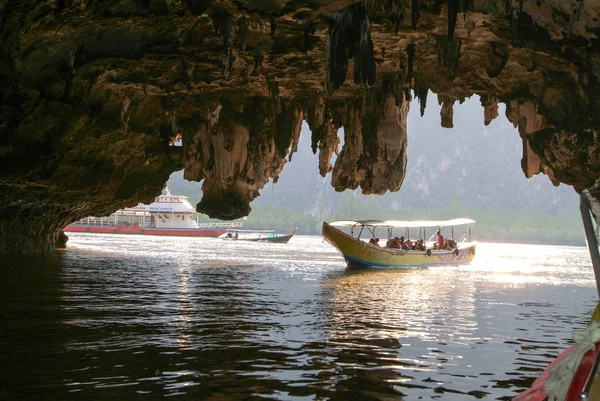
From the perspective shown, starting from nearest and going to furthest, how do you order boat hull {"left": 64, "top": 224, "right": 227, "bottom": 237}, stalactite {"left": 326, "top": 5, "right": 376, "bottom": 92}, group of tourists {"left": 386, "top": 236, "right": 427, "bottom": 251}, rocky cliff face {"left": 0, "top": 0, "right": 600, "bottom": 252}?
stalactite {"left": 326, "top": 5, "right": 376, "bottom": 92} → rocky cliff face {"left": 0, "top": 0, "right": 600, "bottom": 252} → group of tourists {"left": 386, "top": 236, "right": 427, "bottom": 251} → boat hull {"left": 64, "top": 224, "right": 227, "bottom": 237}

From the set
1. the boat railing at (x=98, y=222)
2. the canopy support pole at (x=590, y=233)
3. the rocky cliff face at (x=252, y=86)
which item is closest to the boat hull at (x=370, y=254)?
the rocky cliff face at (x=252, y=86)

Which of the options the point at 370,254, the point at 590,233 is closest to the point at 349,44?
the point at 590,233

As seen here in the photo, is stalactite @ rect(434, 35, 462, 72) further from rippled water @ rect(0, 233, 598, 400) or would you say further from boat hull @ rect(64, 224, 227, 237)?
boat hull @ rect(64, 224, 227, 237)

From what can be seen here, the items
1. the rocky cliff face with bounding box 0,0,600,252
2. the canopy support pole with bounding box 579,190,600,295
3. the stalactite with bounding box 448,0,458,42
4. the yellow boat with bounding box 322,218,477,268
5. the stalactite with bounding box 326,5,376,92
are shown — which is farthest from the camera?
the yellow boat with bounding box 322,218,477,268

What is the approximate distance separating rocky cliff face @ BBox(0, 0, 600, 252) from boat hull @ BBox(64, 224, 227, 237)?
72.4m

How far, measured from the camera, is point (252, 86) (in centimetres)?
2795

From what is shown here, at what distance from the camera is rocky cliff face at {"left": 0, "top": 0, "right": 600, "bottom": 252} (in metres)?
17.7

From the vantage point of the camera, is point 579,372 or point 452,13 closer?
point 579,372

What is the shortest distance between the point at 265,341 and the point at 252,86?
17.6m

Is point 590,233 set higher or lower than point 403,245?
higher

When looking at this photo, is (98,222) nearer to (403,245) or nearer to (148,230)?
(148,230)

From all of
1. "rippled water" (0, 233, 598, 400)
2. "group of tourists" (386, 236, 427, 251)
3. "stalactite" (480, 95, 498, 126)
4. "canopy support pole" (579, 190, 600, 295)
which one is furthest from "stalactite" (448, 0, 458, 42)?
"group of tourists" (386, 236, 427, 251)

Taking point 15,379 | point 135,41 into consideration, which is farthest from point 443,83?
point 15,379

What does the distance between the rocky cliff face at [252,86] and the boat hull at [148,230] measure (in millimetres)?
72384
